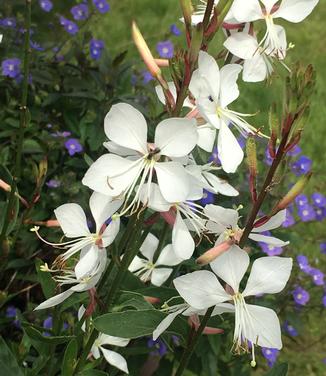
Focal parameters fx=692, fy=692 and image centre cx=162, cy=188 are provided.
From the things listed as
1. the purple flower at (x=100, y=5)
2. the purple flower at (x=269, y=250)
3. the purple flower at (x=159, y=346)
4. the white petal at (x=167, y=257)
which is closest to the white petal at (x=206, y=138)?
the white petal at (x=167, y=257)

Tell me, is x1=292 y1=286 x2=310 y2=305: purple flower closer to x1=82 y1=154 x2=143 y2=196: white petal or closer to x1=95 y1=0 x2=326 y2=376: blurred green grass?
x1=95 y1=0 x2=326 y2=376: blurred green grass

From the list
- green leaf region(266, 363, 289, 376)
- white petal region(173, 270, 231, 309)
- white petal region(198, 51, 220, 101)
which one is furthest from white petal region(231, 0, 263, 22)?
green leaf region(266, 363, 289, 376)

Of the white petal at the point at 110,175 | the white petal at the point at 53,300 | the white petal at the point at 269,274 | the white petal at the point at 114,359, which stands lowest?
the white petal at the point at 114,359

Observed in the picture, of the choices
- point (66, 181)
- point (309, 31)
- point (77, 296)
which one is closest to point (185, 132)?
point (77, 296)

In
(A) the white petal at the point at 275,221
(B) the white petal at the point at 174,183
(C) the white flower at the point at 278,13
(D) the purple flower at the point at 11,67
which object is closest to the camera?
(B) the white petal at the point at 174,183

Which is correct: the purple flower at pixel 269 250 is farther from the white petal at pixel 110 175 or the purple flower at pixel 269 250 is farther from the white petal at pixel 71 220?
the white petal at pixel 110 175

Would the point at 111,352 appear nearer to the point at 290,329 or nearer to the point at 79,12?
the point at 290,329
